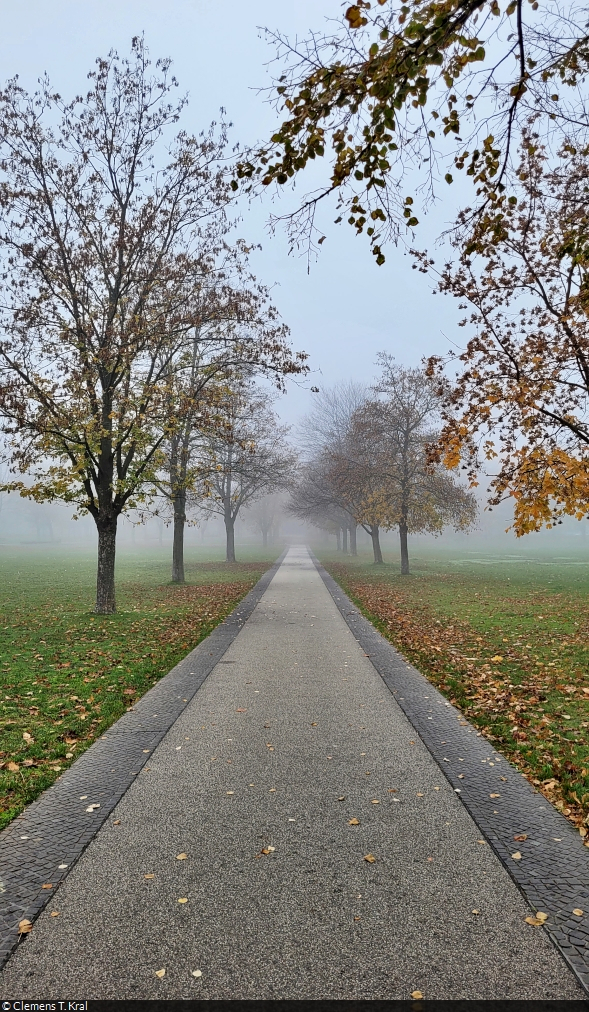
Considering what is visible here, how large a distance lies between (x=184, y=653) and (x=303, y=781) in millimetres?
4828

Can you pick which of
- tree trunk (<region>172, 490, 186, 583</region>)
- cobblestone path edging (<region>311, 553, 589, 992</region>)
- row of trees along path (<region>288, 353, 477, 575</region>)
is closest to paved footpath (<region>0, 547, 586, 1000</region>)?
Answer: cobblestone path edging (<region>311, 553, 589, 992</region>)

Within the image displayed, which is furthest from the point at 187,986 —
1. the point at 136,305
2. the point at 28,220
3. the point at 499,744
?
the point at 28,220

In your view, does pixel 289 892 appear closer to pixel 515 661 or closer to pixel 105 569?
pixel 515 661

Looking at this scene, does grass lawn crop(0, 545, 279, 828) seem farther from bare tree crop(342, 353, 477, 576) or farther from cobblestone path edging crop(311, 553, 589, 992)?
bare tree crop(342, 353, 477, 576)

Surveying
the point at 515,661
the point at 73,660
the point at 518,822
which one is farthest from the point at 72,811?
the point at 515,661

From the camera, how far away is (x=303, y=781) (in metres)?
4.22

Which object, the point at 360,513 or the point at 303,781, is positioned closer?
the point at 303,781

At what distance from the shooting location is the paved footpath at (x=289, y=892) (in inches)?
91.8

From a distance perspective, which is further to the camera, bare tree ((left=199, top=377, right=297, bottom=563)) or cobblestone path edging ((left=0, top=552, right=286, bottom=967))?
bare tree ((left=199, top=377, right=297, bottom=563))

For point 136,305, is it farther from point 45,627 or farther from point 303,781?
point 303,781

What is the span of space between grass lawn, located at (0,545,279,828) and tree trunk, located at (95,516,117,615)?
0.33 m

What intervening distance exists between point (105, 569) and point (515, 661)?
30.1ft

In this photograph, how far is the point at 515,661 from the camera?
819 cm

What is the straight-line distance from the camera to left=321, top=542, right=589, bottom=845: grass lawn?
4703 millimetres
